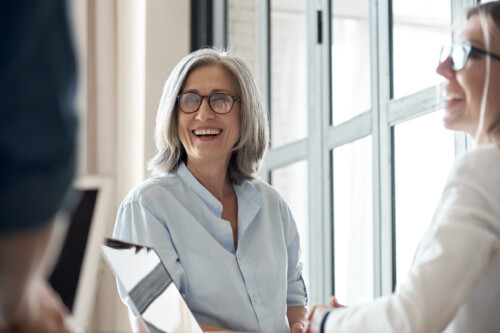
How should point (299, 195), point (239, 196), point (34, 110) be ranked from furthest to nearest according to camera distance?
point (299, 195) → point (239, 196) → point (34, 110)

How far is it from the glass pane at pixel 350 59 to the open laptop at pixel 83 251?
194cm

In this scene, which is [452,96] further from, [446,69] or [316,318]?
[316,318]

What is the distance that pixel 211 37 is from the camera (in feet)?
13.6

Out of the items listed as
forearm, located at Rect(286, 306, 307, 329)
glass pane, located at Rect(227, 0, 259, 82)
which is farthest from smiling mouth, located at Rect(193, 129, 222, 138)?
glass pane, located at Rect(227, 0, 259, 82)

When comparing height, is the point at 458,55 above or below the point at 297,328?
above

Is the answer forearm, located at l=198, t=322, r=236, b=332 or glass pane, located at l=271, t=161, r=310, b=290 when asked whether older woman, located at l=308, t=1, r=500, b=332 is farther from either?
glass pane, located at l=271, t=161, r=310, b=290

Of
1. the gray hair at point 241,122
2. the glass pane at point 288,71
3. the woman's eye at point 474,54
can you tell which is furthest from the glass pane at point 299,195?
the woman's eye at point 474,54

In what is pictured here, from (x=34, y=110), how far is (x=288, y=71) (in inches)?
116

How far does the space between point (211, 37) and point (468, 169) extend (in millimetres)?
3198

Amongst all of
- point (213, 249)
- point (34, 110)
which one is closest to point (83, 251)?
point (34, 110)

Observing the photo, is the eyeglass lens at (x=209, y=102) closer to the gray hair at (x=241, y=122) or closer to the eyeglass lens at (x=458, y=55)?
the gray hair at (x=241, y=122)

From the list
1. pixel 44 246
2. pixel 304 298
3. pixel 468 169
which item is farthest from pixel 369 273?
pixel 44 246

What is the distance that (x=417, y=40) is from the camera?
2.31 metres

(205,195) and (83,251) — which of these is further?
(205,195)
